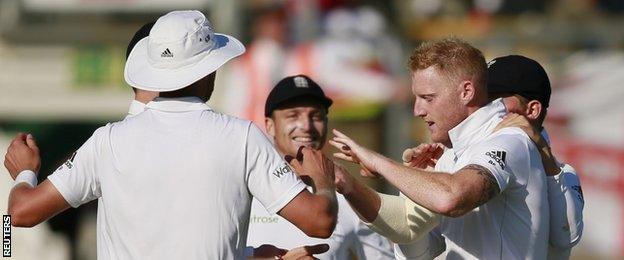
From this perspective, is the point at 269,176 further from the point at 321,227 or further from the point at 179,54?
the point at 179,54

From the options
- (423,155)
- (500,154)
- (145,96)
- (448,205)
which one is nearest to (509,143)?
(500,154)

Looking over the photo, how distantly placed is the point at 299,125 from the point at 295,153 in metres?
0.22

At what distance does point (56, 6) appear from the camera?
18.9 m

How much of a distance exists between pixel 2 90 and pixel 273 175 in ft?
49.1

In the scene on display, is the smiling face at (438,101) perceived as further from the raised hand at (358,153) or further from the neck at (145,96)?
the neck at (145,96)

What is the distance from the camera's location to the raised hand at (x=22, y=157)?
6.11 m

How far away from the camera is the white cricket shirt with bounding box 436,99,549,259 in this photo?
20.6 ft

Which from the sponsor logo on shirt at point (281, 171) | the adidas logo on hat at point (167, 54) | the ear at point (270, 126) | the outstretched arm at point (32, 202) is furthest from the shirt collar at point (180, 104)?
Answer: the ear at point (270, 126)

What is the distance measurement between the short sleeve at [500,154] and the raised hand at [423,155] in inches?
22.6

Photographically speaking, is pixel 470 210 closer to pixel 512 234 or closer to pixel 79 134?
pixel 512 234

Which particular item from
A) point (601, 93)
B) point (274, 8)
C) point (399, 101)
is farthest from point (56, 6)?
point (601, 93)

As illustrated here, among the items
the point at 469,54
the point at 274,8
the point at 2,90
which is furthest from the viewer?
the point at 2,90

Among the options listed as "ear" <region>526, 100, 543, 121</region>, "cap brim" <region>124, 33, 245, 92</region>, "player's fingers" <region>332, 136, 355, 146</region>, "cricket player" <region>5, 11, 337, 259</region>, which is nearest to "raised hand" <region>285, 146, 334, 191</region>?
"cricket player" <region>5, 11, 337, 259</region>

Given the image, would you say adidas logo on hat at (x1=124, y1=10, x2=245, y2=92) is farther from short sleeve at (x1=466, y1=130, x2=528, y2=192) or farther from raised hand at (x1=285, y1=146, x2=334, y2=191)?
short sleeve at (x1=466, y1=130, x2=528, y2=192)
